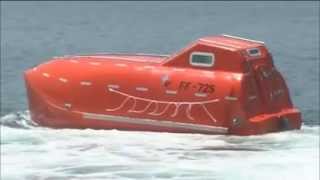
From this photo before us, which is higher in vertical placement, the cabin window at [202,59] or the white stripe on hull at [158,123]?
the cabin window at [202,59]

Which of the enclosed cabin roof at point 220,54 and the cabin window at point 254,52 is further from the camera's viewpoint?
the cabin window at point 254,52

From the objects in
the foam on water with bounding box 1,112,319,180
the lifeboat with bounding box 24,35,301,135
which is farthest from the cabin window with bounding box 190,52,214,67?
the foam on water with bounding box 1,112,319,180

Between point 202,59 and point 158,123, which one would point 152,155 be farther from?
point 202,59

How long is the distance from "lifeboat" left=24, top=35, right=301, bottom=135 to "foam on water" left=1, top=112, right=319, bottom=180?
0.32 meters

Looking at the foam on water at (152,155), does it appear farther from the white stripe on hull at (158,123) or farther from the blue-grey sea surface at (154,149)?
the white stripe on hull at (158,123)

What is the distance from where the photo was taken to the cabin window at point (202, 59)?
76.7 ft

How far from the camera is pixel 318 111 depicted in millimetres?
27922

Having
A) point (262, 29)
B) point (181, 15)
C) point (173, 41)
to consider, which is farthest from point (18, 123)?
point (181, 15)

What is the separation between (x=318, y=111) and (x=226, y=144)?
260 inches

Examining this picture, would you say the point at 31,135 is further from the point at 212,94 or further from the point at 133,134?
the point at 212,94

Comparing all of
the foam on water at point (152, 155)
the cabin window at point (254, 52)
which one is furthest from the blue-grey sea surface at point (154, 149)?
the cabin window at point (254, 52)

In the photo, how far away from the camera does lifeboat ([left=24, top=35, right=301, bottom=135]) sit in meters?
22.9

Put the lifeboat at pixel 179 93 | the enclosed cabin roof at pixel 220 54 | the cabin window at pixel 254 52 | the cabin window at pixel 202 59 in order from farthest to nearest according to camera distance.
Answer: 1. the cabin window at pixel 254 52
2. the cabin window at pixel 202 59
3. the enclosed cabin roof at pixel 220 54
4. the lifeboat at pixel 179 93

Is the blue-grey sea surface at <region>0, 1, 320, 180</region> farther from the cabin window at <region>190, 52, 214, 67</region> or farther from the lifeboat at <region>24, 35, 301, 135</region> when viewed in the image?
the cabin window at <region>190, 52, 214, 67</region>
